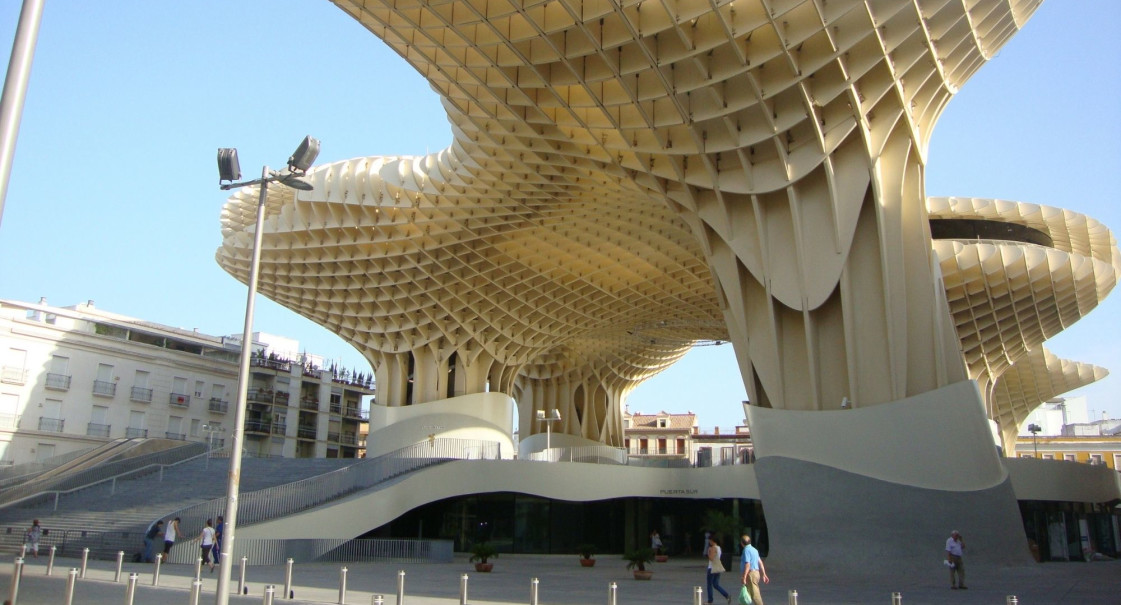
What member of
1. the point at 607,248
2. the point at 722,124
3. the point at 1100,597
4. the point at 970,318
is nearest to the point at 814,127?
the point at 722,124

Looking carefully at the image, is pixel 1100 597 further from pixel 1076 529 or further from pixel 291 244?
pixel 291 244

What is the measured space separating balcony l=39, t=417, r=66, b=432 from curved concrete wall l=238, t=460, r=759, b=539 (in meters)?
25.6

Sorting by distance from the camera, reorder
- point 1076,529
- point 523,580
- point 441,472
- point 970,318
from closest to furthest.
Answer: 1. point 523,580
2. point 441,472
3. point 1076,529
4. point 970,318

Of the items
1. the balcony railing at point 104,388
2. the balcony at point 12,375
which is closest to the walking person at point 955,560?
the balcony at point 12,375

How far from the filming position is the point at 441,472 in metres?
35.9

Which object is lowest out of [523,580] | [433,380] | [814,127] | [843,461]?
[523,580]

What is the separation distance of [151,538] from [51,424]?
27.0m

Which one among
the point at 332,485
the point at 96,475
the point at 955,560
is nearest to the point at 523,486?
the point at 332,485

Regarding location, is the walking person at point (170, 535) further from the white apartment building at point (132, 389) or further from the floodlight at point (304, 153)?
the white apartment building at point (132, 389)

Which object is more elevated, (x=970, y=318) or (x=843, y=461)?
(x=970, y=318)

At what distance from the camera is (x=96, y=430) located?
5116 centimetres

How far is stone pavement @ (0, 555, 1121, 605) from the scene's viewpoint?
55.3 feet

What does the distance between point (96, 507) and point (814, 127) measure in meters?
28.5

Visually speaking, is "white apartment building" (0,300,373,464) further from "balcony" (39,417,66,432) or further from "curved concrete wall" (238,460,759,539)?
"curved concrete wall" (238,460,759,539)
